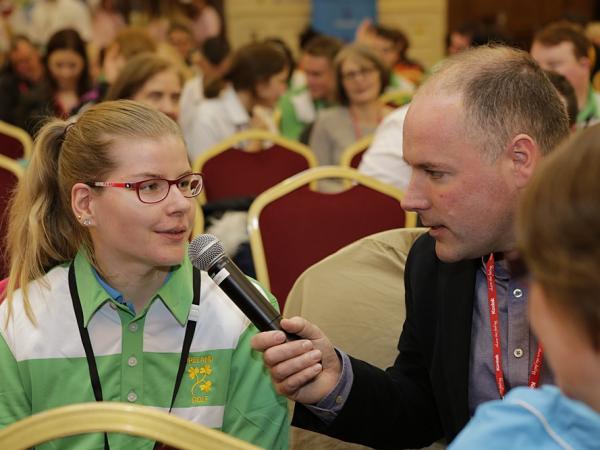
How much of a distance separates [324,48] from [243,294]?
5064 mm

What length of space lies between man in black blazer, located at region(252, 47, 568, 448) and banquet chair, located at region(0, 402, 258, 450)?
15.5 inches

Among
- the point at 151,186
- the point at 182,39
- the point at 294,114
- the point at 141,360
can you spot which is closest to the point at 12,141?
the point at 294,114

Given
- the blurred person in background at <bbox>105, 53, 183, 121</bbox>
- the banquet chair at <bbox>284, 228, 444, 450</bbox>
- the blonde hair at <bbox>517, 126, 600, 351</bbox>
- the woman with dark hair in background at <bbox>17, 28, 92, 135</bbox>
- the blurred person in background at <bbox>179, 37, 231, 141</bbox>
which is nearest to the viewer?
the blonde hair at <bbox>517, 126, 600, 351</bbox>

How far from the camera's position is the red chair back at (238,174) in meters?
3.81

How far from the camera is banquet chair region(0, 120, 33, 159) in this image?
4.42 meters

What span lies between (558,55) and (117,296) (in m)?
3.15

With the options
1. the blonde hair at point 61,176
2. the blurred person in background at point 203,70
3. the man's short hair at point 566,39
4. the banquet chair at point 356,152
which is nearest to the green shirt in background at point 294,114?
the blurred person in background at point 203,70

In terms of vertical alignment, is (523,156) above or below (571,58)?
above

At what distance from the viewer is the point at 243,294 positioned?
1414 mm

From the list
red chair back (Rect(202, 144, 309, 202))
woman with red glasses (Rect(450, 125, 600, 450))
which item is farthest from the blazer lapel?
red chair back (Rect(202, 144, 309, 202))

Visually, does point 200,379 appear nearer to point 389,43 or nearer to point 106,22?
point 389,43

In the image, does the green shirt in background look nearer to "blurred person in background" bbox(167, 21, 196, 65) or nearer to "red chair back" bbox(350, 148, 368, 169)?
"red chair back" bbox(350, 148, 368, 169)

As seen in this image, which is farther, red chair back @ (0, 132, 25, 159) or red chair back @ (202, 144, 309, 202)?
red chair back @ (0, 132, 25, 159)

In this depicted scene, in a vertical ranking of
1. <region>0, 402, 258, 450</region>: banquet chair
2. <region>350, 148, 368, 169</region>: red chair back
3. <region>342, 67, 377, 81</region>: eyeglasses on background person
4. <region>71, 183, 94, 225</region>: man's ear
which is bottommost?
<region>350, 148, 368, 169</region>: red chair back
